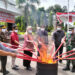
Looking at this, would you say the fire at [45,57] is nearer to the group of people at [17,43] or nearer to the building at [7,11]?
the group of people at [17,43]

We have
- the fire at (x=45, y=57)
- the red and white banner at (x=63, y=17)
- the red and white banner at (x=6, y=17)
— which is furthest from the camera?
the red and white banner at (x=6, y=17)

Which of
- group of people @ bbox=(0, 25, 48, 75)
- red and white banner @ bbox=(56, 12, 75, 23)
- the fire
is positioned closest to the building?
red and white banner @ bbox=(56, 12, 75, 23)

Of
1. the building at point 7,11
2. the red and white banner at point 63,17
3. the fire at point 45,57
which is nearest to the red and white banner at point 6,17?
the building at point 7,11

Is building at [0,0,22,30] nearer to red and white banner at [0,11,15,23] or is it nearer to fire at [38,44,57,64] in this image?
red and white banner at [0,11,15,23]

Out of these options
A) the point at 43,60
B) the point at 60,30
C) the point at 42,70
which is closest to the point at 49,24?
the point at 43,60

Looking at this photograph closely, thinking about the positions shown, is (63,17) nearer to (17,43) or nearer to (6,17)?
(6,17)

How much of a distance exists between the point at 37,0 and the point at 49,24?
26.4 inches

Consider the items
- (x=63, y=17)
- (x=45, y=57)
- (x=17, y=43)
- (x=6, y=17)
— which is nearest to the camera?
(x=45, y=57)

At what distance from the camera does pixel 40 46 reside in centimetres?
270

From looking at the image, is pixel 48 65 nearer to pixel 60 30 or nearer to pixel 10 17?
pixel 60 30

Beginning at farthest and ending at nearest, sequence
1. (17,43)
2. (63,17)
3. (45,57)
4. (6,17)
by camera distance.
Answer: (6,17) → (63,17) → (17,43) → (45,57)

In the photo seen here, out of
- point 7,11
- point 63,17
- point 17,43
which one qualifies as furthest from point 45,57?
point 7,11

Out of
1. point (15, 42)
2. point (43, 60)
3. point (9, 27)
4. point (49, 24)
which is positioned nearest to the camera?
point (43, 60)

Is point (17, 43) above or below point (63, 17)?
below
